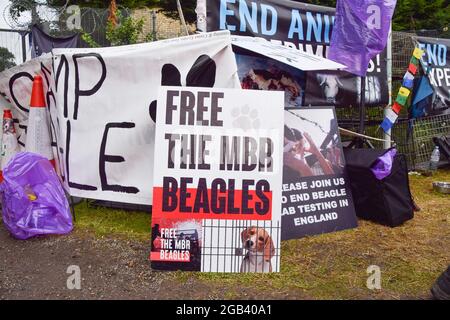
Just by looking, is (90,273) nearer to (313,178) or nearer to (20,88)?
(313,178)

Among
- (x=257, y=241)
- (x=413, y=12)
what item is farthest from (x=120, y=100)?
(x=413, y=12)

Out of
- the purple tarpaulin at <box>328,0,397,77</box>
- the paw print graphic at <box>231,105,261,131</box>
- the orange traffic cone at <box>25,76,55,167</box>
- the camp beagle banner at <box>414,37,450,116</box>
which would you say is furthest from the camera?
the camp beagle banner at <box>414,37,450,116</box>

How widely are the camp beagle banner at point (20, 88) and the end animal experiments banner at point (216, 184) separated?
225 centimetres

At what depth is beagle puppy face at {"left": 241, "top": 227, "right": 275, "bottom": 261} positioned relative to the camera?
333cm

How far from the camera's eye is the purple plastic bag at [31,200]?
3.91 m

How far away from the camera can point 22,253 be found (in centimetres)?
377

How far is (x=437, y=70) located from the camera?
699 cm

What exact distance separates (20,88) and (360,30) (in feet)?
12.9

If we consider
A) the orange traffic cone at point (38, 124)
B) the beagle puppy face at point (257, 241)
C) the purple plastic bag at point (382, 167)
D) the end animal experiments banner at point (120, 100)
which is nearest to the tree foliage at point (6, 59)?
the orange traffic cone at point (38, 124)

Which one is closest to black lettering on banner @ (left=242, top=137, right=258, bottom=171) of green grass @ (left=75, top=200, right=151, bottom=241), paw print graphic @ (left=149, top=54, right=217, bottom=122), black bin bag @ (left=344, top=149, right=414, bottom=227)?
paw print graphic @ (left=149, top=54, right=217, bottom=122)

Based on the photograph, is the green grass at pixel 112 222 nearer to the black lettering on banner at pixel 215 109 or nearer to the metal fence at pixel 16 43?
the black lettering on banner at pixel 215 109

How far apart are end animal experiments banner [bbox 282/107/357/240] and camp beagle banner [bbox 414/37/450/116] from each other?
317cm

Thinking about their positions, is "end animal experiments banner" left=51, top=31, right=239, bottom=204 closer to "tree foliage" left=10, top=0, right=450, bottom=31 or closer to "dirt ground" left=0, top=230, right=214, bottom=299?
"dirt ground" left=0, top=230, right=214, bottom=299

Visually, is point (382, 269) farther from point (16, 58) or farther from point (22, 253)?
point (16, 58)
